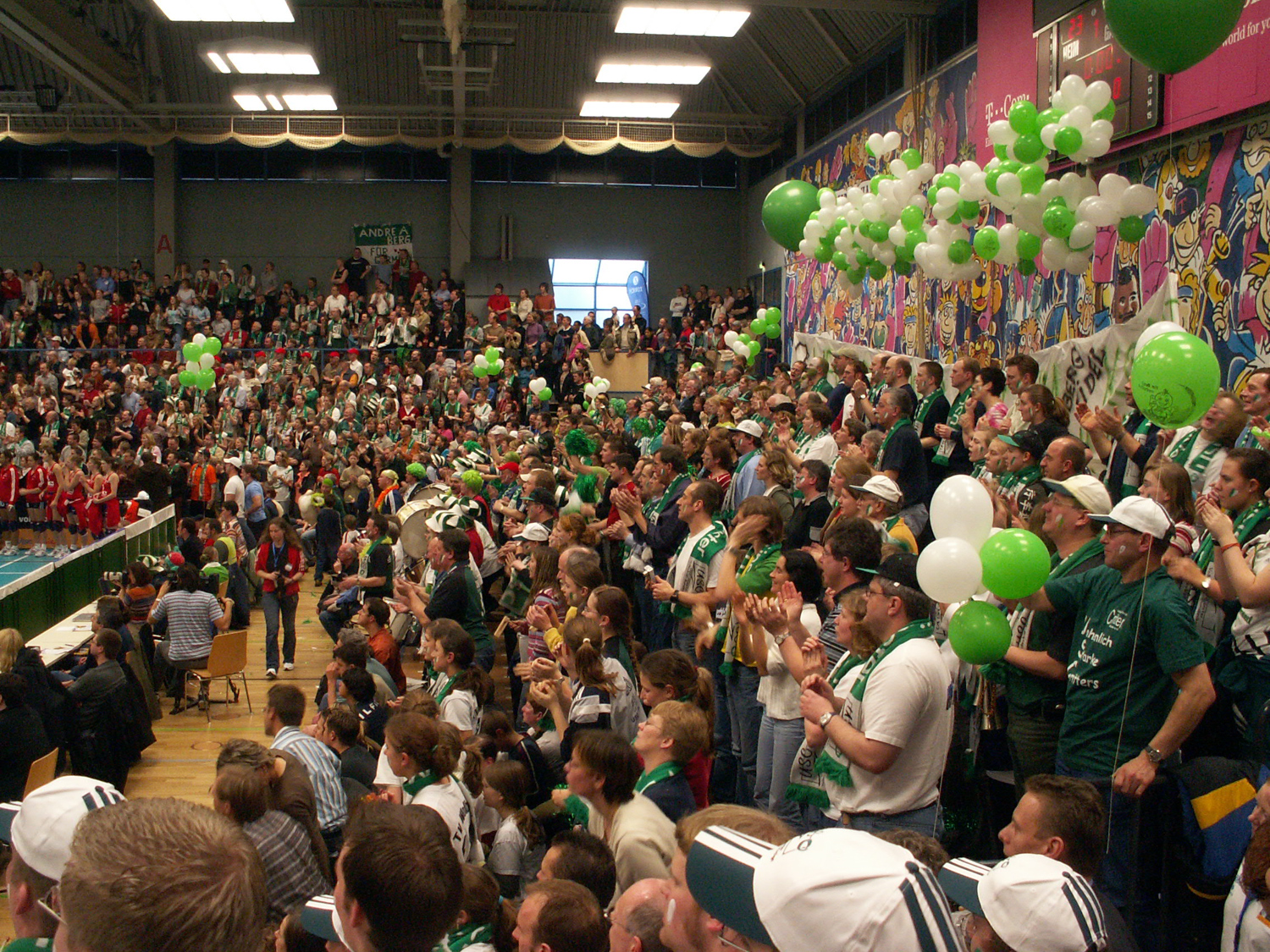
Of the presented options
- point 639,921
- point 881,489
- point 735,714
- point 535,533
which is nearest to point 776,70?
point 535,533

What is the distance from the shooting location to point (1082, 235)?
6570mm

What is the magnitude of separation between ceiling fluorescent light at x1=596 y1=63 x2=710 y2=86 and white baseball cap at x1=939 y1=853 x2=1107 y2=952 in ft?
46.8

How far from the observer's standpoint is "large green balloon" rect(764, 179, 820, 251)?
991cm

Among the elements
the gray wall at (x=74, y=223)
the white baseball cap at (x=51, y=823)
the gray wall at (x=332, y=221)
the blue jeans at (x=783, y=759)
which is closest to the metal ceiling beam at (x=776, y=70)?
the gray wall at (x=332, y=221)

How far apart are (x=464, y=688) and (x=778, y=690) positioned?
1353 millimetres

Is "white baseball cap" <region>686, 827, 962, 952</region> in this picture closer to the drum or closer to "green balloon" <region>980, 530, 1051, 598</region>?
"green balloon" <region>980, 530, 1051, 598</region>

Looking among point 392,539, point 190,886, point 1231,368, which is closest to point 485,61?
point 392,539

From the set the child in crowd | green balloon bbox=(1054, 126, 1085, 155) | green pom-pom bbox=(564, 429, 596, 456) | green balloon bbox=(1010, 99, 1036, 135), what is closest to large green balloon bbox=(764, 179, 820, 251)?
green pom-pom bbox=(564, 429, 596, 456)

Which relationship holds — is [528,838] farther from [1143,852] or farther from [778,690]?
[1143,852]

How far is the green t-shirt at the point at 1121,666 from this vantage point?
3.14m

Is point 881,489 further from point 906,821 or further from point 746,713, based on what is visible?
point 906,821

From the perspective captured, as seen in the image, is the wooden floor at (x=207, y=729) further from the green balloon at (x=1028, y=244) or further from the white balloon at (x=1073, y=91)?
the white balloon at (x=1073, y=91)

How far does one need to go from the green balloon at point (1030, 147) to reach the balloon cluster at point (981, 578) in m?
3.94

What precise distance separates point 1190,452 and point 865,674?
7.52 ft
